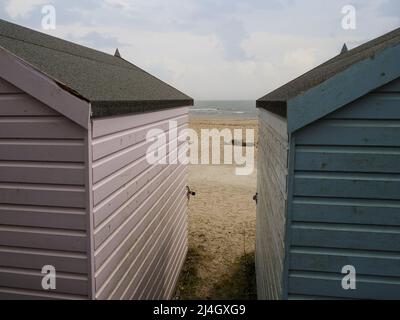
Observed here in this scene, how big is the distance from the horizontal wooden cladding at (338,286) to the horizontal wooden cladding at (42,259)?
6.83ft

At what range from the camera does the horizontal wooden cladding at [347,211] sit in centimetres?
322

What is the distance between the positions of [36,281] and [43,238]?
50cm

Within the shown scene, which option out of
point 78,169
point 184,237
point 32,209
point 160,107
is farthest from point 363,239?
point 184,237

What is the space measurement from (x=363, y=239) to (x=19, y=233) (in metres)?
3.36

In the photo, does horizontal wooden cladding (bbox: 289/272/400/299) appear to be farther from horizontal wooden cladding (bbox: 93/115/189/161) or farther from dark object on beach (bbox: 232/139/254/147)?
dark object on beach (bbox: 232/139/254/147)

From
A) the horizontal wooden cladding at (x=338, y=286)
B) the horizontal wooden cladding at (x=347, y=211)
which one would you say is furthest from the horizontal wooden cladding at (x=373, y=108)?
the horizontal wooden cladding at (x=338, y=286)

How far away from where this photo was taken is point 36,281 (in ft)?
12.3

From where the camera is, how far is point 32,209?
11.9 feet

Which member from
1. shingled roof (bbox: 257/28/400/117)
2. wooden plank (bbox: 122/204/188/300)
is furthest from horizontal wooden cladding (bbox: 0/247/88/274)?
shingled roof (bbox: 257/28/400/117)

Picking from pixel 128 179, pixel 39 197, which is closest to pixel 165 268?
pixel 128 179

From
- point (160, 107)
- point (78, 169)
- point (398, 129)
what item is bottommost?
point (78, 169)

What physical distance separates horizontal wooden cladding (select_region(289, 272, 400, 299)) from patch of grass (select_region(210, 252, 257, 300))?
4.30 metres

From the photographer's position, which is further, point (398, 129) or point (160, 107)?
point (160, 107)

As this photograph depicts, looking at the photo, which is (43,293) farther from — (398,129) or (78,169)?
(398,129)
